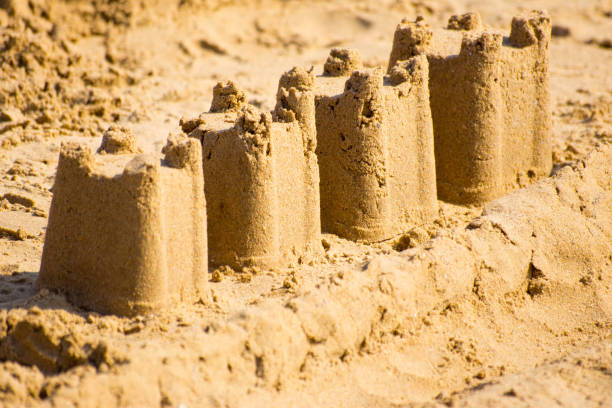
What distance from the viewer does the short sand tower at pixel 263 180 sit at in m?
5.30

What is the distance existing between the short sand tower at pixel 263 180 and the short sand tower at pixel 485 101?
153 cm

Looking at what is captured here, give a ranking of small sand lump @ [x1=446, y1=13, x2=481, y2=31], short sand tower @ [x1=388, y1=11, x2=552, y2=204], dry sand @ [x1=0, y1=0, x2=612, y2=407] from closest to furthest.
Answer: dry sand @ [x1=0, y1=0, x2=612, y2=407] < short sand tower @ [x1=388, y1=11, x2=552, y2=204] < small sand lump @ [x1=446, y1=13, x2=481, y2=31]

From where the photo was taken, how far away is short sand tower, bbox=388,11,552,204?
22.3 feet

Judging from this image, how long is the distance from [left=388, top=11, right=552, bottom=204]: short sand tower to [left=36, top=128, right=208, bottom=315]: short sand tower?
2733 millimetres

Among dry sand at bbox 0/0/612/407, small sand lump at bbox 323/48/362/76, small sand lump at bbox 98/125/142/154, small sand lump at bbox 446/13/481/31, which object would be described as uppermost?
small sand lump at bbox 446/13/481/31

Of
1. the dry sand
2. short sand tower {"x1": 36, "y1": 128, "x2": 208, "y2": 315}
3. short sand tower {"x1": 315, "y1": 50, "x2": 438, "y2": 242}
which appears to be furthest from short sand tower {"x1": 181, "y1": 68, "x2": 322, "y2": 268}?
short sand tower {"x1": 36, "y1": 128, "x2": 208, "y2": 315}

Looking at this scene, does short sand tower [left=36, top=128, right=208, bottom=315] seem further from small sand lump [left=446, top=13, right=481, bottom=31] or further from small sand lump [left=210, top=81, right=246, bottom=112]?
small sand lump [left=446, top=13, right=481, bottom=31]

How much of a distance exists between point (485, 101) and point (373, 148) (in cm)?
133

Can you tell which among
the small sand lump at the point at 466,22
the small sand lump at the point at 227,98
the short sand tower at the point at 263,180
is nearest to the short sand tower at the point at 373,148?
the short sand tower at the point at 263,180

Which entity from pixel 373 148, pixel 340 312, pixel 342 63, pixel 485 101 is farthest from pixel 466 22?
pixel 340 312

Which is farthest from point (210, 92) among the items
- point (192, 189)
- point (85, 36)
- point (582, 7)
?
point (582, 7)

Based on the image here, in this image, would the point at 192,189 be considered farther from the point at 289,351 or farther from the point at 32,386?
the point at 32,386

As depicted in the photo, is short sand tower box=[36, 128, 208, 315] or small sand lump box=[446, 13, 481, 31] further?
small sand lump box=[446, 13, 481, 31]

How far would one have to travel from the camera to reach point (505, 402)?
4672mm
